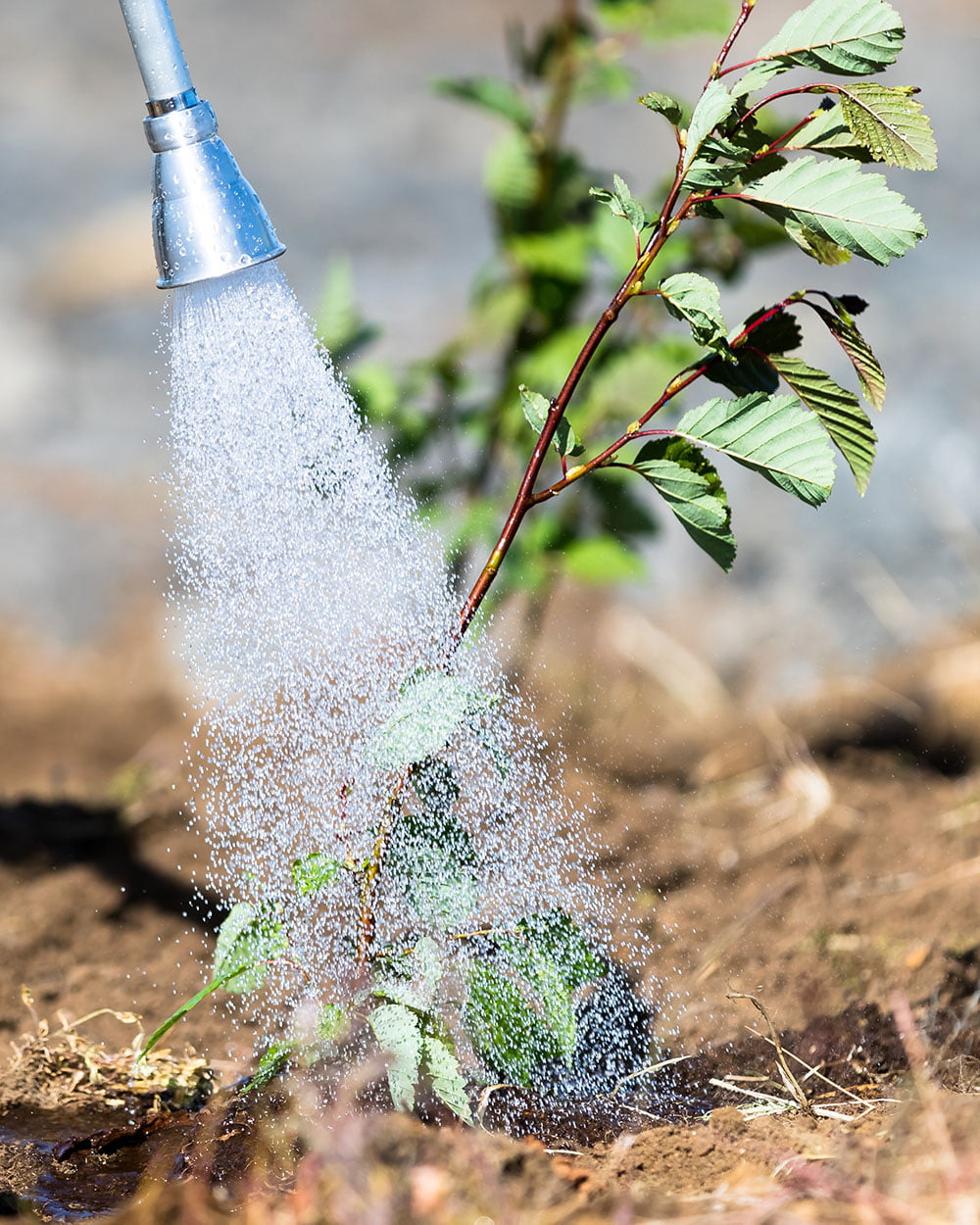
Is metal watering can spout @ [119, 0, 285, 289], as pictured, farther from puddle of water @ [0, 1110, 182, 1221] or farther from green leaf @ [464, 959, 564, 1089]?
puddle of water @ [0, 1110, 182, 1221]

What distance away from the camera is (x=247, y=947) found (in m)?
1.32

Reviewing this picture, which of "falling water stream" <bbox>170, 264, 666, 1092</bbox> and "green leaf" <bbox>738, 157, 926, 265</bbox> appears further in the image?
"falling water stream" <bbox>170, 264, 666, 1092</bbox>

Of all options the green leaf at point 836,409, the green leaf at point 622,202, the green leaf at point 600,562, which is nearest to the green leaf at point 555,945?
the green leaf at point 836,409

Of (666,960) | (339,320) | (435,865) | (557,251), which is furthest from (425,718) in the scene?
(557,251)

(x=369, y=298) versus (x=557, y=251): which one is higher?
(x=557, y=251)

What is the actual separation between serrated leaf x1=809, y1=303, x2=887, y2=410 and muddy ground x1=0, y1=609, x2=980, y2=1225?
0.65 metres

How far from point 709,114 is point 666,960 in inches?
45.8

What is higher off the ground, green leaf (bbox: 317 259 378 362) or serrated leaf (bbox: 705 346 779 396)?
green leaf (bbox: 317 259 378 362)

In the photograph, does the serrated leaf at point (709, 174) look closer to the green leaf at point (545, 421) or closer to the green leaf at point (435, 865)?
the green leaf at point (545, 421)

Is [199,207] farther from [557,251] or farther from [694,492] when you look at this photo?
[557,251]

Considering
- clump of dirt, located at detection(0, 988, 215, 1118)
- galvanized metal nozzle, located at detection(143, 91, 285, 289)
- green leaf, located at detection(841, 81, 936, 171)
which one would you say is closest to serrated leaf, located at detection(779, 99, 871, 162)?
green leaf, located at detection(841, 81, 936, 171)

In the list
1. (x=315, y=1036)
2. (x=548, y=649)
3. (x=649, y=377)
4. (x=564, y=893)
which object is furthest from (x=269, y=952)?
(x=548, y=649)

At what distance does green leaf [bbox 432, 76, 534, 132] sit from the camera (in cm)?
211

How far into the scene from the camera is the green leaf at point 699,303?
1.13m
